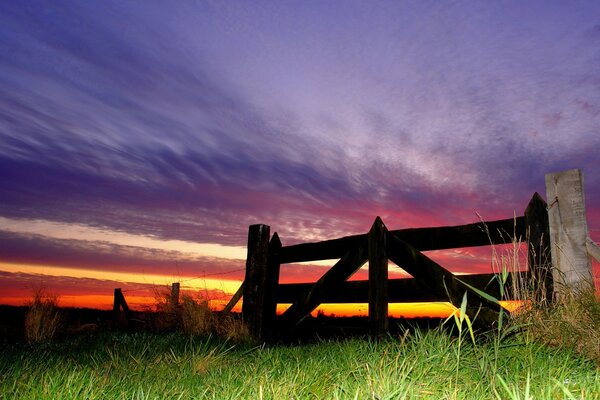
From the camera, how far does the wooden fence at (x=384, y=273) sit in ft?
16.3

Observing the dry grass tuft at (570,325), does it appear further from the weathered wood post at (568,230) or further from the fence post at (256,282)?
the fence post at (256,282)

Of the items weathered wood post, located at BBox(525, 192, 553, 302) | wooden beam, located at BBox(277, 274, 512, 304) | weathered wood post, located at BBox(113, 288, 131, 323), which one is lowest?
weathered wood post, located at BBox(113, 288, 131, 323)

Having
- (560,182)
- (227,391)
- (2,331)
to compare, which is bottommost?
(2,331)

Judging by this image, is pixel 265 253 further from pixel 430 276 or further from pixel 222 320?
pixel 430 276

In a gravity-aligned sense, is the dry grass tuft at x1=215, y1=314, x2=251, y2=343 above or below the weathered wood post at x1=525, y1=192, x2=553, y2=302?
below

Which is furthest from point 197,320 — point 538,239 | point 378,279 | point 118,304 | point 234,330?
point 118,304

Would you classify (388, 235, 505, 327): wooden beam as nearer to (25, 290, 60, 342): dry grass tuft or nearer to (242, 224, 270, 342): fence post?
(242, 224, 270, 342): fence post

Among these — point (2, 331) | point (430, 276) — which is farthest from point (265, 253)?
point (2, 331)

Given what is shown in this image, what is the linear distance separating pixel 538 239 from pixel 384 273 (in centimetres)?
171

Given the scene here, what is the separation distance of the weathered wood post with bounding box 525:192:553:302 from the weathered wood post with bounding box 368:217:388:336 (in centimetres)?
158

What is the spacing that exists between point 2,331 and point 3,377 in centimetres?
943

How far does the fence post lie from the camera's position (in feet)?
24.0

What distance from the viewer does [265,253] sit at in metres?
7.50

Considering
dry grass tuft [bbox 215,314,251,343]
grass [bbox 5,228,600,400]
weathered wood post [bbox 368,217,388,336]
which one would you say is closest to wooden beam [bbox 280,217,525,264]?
weathered wood post [bbox 368,217,388,336]
